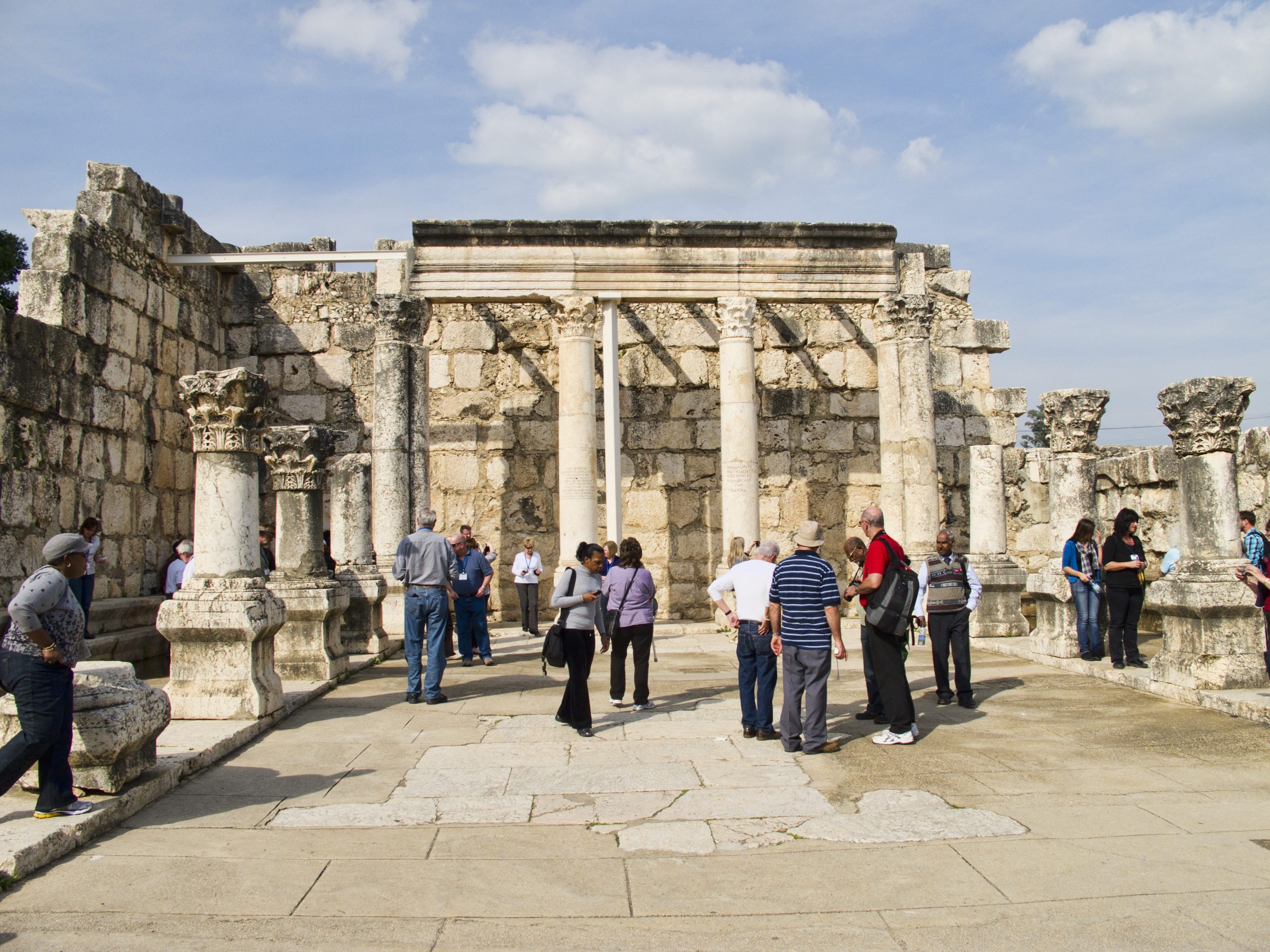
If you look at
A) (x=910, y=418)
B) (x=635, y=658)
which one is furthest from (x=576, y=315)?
(x=635, y=658)

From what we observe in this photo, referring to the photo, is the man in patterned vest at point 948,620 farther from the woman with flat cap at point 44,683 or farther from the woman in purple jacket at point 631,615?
the woman with flat cap at point 44,683

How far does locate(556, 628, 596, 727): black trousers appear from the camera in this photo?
7.99m

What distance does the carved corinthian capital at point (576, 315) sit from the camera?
15672 mm

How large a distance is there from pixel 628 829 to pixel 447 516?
1273 cm

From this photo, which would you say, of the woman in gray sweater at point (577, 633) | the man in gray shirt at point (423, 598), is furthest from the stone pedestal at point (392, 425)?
the woman in gray sweater at point (577, 633)

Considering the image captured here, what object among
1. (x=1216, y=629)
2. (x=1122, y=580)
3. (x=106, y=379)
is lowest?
(x=1216, y=629)

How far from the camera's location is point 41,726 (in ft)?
16.7

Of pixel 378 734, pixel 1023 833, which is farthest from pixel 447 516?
pixel 1023 833

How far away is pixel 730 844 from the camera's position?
5.27 metres

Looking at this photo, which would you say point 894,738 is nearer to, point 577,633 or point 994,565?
point 577,633

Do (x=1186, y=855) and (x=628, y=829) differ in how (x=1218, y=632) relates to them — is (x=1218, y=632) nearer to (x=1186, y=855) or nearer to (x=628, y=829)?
(x=1186, y=855)

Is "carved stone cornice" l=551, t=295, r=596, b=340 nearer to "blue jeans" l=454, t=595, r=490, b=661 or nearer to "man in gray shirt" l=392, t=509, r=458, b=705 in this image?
"blue jeans" l=454, t=595, r=490, b=661

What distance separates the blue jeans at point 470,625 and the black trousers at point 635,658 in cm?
342

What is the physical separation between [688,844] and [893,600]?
10.1 feet
